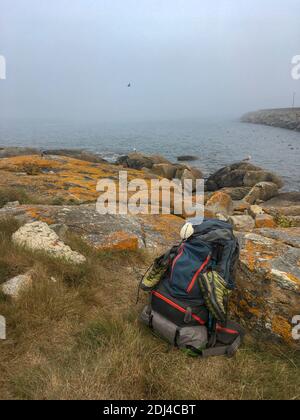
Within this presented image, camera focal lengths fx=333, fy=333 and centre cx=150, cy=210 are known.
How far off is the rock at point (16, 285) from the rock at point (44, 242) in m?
0.80

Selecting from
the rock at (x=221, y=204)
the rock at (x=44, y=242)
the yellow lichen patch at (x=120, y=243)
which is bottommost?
the rock at (x=221, y=204)

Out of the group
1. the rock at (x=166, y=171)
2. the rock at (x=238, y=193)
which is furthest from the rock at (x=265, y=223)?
the rock at (x=166, y=171)

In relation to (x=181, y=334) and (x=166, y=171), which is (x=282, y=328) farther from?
(x=166, y=171)

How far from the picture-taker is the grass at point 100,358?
2.76m

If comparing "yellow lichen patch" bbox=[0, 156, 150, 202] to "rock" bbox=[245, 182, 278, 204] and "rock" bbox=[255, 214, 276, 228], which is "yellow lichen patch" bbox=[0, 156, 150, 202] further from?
"rock" bbox=[245, 182, 278, 204]

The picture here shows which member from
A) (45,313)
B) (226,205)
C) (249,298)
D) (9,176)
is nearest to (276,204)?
(226,205)

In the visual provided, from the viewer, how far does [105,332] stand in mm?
3402

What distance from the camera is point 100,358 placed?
300 centimetres

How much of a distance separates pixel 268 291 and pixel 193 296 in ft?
3.07

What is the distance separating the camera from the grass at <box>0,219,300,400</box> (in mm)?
2764
